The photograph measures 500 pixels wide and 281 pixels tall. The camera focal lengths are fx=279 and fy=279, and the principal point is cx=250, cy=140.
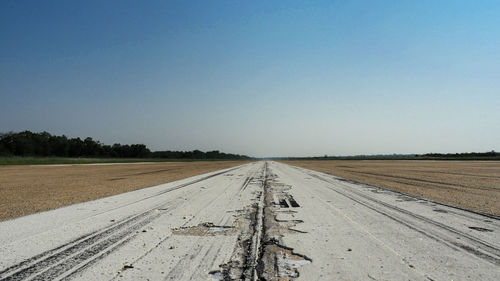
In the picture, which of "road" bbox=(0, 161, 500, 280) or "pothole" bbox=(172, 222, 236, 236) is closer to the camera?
"road" bbox=(0, 161, 500, 280)

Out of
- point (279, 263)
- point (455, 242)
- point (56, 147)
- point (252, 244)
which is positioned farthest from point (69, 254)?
point (56, 147)

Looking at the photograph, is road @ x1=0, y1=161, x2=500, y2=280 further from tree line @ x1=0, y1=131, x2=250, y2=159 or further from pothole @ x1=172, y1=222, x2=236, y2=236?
tree line @ x1=0, y1=131, x2=250, y2=159

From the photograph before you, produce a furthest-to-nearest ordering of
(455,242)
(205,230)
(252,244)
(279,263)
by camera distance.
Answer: (205,230), (455,242), (252,244), (279,263)

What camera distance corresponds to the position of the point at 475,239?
18.6 ft

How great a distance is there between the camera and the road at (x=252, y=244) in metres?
3.97

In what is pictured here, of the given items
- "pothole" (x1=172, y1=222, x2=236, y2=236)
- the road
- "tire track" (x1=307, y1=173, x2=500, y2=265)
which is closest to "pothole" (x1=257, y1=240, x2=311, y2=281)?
the road

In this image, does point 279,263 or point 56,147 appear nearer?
point 279,263

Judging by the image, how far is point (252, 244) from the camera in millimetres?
5242

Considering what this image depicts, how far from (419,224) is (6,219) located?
11049mm

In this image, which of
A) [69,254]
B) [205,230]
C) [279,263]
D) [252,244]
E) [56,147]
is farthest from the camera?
[56,147]

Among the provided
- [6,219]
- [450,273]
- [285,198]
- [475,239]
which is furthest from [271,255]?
[6,219]

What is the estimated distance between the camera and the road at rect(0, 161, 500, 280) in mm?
3971

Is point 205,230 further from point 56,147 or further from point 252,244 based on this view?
point 56,147

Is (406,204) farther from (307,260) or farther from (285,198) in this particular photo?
(307,260)
